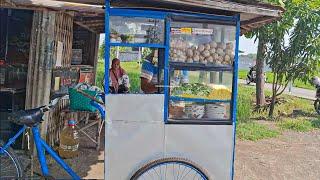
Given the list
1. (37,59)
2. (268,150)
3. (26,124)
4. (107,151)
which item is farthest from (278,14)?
(268,150)

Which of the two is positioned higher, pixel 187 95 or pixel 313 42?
pixel 313 42

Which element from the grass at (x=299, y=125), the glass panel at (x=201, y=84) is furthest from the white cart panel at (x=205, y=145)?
the grass at (x=299, y=125)

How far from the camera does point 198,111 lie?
421 centimetres

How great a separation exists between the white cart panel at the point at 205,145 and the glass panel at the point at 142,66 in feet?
1.65

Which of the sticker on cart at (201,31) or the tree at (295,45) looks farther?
the tree at (295,45)

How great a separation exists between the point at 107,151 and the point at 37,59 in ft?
8.96

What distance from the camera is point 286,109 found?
44.7 ft

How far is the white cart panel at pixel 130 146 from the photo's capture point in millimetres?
4062

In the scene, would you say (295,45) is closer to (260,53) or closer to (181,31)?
(260,53)

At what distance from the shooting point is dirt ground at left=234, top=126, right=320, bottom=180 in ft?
21.0

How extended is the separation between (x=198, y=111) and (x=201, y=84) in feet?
0.94

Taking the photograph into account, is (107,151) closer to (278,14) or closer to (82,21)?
(278,14)

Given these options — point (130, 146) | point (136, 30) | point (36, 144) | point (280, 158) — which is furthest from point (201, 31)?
point (280, 158)

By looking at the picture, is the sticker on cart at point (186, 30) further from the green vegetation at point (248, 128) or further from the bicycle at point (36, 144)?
the green vegetation at point (248, 128)
